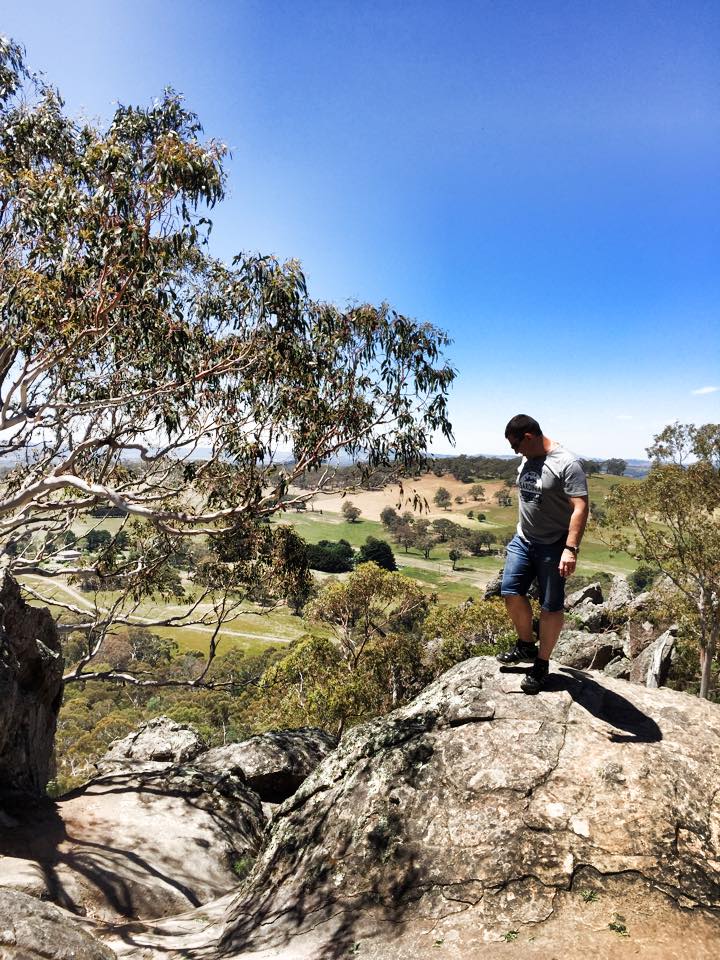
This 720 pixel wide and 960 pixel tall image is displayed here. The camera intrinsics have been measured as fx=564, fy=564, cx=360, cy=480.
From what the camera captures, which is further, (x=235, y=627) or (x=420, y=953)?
(x=235, y=627)

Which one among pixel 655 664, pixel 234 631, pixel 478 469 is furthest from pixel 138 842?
pixel 478 469

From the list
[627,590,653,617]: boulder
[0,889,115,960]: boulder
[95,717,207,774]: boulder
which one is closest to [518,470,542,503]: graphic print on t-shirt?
[0,889,115,960]: boulder

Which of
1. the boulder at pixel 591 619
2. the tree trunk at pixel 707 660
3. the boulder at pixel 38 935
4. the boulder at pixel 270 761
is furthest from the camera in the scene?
the boulder at pixel 591 619

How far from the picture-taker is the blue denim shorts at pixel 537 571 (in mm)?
5184

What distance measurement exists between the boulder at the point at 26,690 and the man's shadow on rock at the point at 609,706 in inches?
273

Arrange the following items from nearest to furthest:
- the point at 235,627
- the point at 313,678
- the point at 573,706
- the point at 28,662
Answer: the point at 573,706 → the point at 28,662 → the point at 313,678 → the point at 235,627

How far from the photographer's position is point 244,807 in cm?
993

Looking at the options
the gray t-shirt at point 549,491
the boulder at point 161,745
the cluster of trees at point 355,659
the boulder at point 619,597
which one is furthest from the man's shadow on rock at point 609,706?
the boulder at point 619,597

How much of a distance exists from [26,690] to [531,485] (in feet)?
27.9

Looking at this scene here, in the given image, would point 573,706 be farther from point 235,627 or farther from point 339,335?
point 235,627

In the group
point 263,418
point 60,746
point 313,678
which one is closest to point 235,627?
point 60,746

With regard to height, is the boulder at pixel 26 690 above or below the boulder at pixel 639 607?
above

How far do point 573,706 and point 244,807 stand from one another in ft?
23.4

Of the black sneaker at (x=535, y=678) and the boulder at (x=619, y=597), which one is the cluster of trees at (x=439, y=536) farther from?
the black sneaker at (x=535, y=678)
